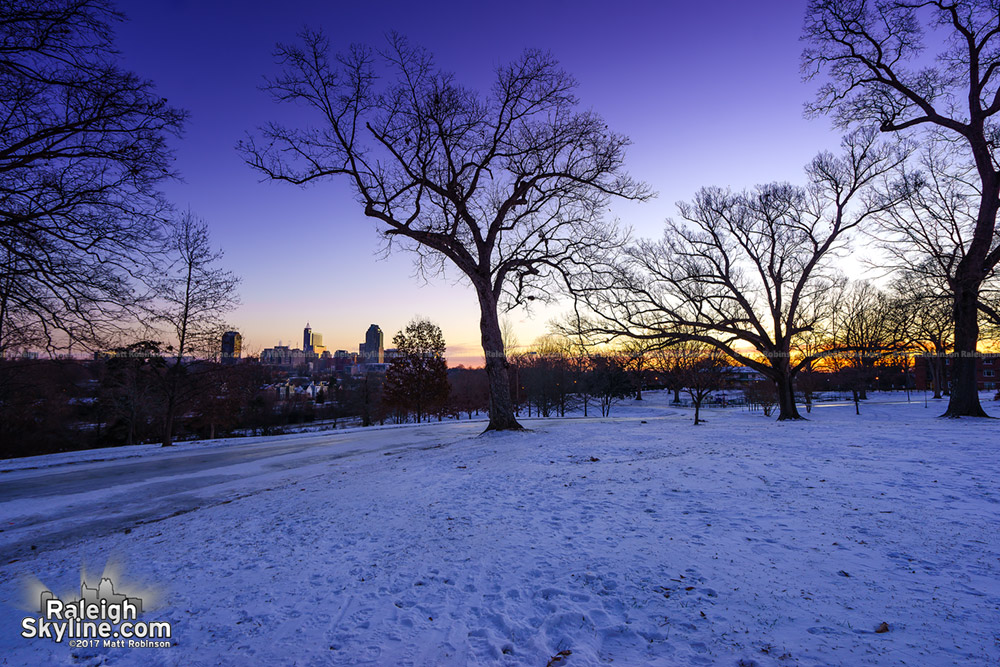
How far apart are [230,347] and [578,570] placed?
22567mm

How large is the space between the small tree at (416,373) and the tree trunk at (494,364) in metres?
26.9

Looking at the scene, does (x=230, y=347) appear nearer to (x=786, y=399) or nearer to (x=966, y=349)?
(x=786, y=399)

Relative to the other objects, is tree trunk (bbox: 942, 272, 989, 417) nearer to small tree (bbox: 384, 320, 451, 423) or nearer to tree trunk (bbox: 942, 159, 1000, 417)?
tree trunk (bbox: 942, 159, 1000, 417)

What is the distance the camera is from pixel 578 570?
355 centimetres

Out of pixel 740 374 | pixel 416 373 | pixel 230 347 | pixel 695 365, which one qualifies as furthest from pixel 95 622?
pixel 740 374

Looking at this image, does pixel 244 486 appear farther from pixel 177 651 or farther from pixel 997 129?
pixel 997 129

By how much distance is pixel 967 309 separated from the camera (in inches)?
587

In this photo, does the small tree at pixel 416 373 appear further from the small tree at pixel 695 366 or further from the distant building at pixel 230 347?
the small tree at pixel 695 366

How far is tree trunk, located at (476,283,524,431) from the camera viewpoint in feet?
46.9

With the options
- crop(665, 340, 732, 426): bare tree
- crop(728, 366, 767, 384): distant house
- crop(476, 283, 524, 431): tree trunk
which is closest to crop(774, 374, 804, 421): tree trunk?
crop(728, 366, 767, 384): distant house

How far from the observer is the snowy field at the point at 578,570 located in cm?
259

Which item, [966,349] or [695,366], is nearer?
[966,349]

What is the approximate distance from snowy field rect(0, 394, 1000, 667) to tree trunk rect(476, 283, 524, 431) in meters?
7.33

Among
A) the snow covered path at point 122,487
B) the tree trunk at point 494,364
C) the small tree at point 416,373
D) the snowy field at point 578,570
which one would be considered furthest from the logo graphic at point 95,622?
the small tree at point 416,373
